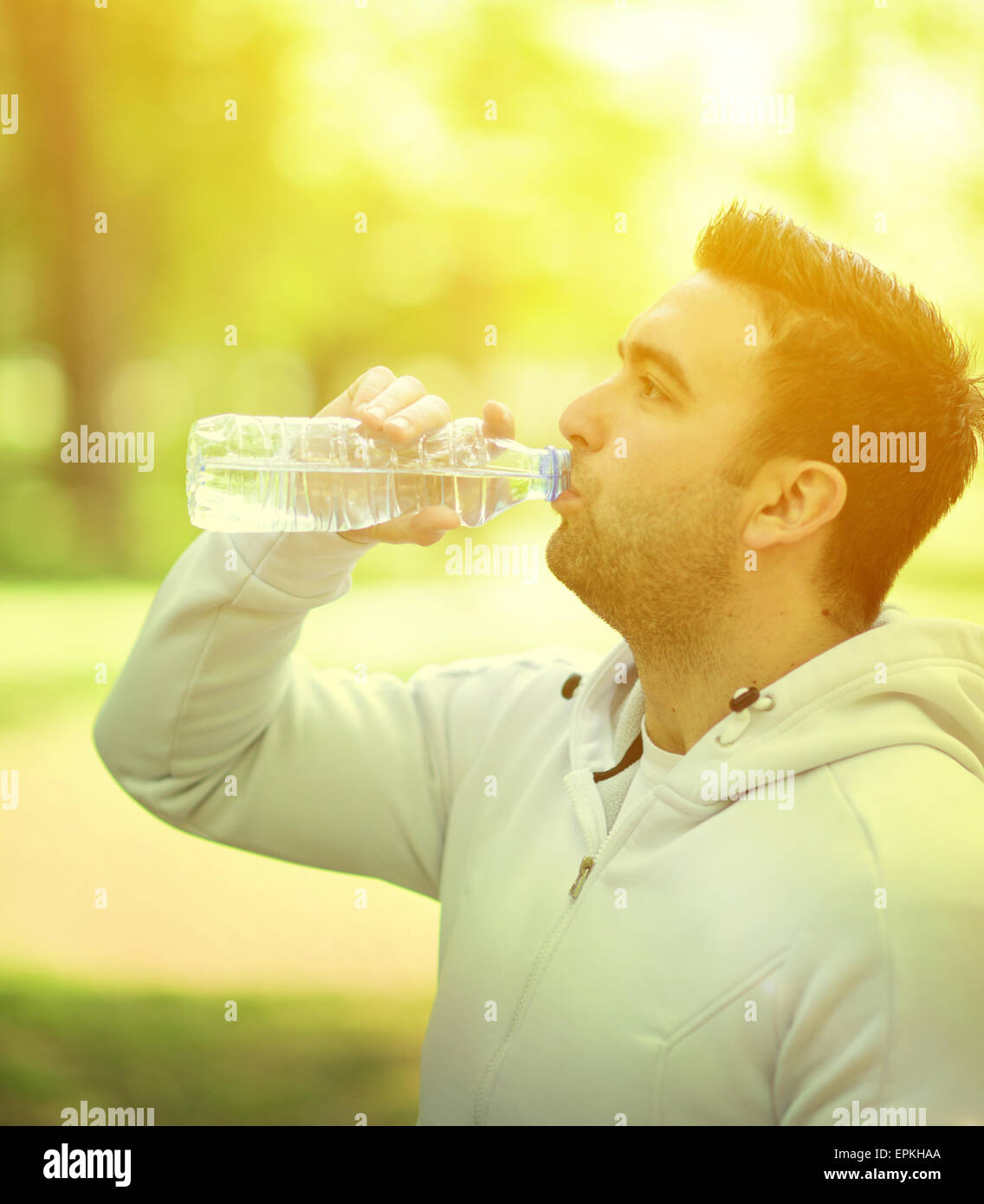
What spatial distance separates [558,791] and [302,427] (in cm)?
54

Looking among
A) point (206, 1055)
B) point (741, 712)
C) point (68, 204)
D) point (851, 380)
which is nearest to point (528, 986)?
point (741, 712)

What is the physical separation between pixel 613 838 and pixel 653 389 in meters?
0.50

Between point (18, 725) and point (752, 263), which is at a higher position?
point (752, 263)

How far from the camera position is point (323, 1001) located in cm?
274

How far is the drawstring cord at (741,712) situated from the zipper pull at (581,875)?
178mm

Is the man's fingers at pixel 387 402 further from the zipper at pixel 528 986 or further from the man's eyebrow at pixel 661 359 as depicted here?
the zipper at pixel 528 986

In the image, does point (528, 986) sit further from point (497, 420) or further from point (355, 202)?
point (355, 202)

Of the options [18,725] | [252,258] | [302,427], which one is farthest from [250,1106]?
[252,258]

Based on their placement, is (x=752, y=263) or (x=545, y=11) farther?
(x=545, y=11)

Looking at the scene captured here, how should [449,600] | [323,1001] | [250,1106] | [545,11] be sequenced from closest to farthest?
[250,1106] → [323,1001] → [545,11] → [449,600]

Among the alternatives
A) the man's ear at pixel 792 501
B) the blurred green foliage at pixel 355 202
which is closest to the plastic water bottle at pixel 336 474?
the man's ear at pixel 792 501

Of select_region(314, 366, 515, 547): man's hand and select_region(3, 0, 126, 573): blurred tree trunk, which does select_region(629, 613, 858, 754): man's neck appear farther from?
select_region(3, 0, 126, 573): blurred tree trunk

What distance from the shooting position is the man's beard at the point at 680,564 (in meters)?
1.20
